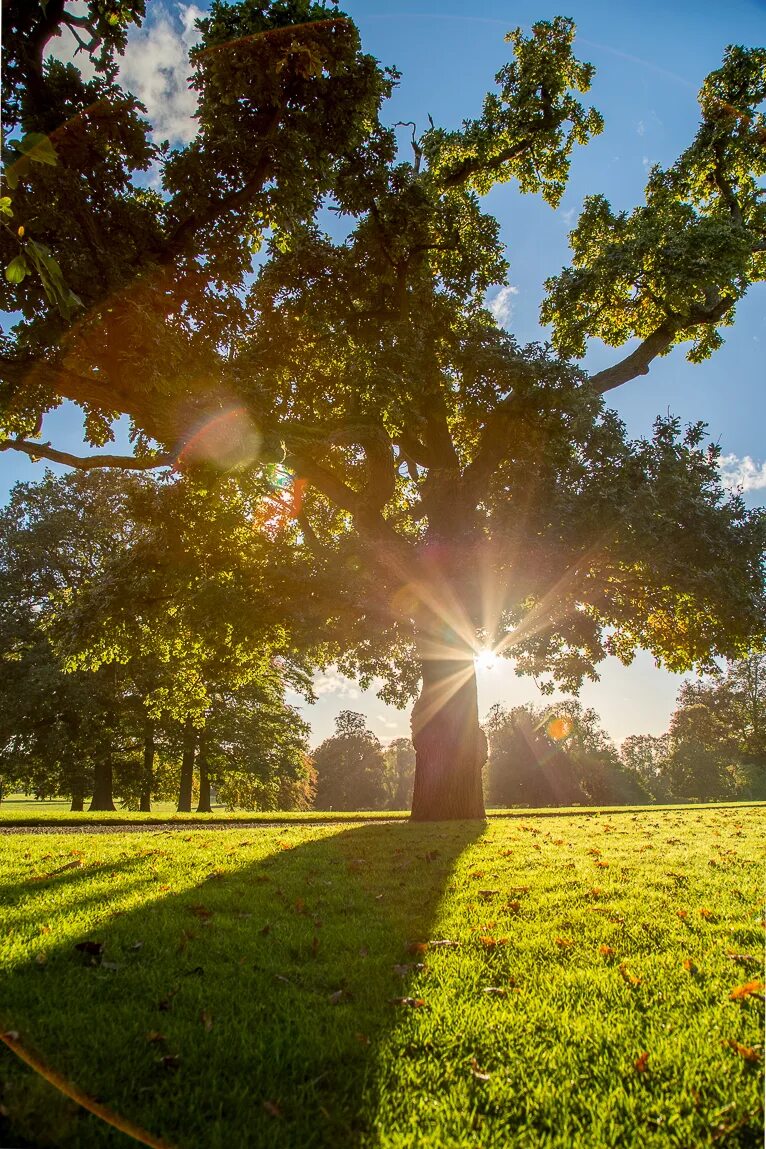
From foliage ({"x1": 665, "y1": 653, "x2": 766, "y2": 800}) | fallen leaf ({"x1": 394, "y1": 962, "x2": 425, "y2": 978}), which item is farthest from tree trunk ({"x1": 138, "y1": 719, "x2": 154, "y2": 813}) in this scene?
foliage ({"x1": 665, "y1": 653, "x2": 766, "y2": 800})

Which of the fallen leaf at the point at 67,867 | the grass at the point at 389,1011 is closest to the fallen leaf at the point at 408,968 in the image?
the grass at the point at 389,1011

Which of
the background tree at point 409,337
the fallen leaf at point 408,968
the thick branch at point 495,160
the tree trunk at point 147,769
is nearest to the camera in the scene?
the fallen leaf at point 408,968

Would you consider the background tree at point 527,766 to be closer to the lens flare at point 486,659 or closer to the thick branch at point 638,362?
the lens flare at point 486,659

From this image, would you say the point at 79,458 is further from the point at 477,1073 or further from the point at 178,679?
the point at 477,1073

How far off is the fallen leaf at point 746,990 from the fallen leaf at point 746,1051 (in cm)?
59

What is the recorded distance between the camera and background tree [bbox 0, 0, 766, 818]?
29.0ft

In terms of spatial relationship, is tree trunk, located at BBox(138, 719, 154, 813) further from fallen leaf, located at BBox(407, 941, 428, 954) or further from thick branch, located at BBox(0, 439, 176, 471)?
fallen leaf, located at BBox(407, 941, 428, 954)

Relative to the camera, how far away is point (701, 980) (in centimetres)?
379

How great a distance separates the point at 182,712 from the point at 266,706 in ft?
57.8

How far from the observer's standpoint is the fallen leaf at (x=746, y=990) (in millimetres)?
3521

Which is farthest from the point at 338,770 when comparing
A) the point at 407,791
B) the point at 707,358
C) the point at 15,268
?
the point at 15,268

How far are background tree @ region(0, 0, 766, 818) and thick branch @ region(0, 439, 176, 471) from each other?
81 millimetres

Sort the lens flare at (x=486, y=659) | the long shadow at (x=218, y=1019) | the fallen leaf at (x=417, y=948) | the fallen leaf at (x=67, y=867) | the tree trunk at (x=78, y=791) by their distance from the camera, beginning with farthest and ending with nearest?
the tree trunk at (x=78, y=791) < the lens flare at (x=486, y=659) < the fallen leaf at (x=67, y=867) < the fallen leaf at (x=417, y=948) < the long shadow at (x=218, y=1019)

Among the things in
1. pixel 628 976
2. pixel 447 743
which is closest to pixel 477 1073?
pixel 628 976
